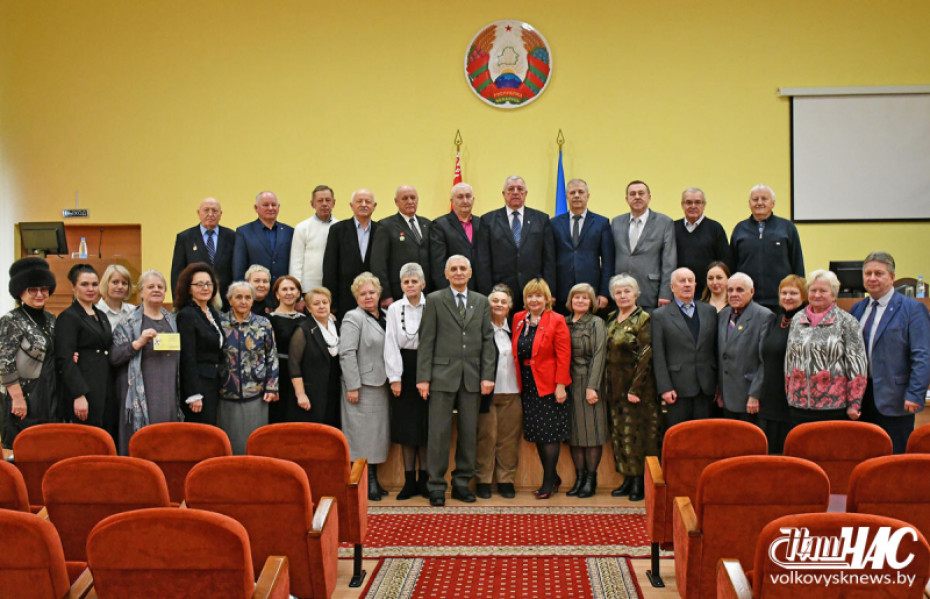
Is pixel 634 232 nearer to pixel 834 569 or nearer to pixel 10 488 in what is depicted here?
pixel 834 569

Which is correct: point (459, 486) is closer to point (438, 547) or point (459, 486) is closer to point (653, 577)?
point (438, 547)

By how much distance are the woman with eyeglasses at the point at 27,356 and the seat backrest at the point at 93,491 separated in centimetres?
169

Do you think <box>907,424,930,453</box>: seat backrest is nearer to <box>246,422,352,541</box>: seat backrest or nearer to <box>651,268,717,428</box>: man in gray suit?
<box>651,268,717,428</box>: man in gray suit

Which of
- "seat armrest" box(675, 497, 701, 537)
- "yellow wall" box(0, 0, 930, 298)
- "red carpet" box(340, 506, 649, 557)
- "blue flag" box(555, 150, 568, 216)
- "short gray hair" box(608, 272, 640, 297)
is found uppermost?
"yellow wall" box(0, 0, 930, 298)

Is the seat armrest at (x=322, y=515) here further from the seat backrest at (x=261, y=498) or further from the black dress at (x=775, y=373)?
the black dress at (x=775, y=373)

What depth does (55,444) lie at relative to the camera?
3180 mm

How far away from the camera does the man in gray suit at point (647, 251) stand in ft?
17.5

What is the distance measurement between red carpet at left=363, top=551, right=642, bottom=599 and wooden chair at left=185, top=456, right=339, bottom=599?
636 mm

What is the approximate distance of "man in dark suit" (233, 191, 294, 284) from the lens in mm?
5582

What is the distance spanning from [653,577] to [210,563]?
2.20 m

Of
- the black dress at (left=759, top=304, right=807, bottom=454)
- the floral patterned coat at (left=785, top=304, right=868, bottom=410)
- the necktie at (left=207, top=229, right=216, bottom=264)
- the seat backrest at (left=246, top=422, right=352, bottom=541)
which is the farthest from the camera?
the necktie at (left=207, top=229, right=216, bottom=264)

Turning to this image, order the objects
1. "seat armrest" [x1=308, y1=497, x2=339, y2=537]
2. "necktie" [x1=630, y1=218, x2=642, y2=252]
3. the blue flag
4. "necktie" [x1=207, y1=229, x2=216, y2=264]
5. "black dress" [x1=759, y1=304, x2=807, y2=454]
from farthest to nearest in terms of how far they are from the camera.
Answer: the blue flag
"necktie" [x1=207, y1=229, x2=216, y2=264]
"necktie" [x1=630, y1=218, x2=642, y2=252]
"black dress" [x1=759, y1=304, x2=807, y2=454]
"seat armrest" [x1=308, y1=497, x2=339, y2=537]

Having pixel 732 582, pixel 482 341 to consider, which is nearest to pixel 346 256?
pixel 482 341

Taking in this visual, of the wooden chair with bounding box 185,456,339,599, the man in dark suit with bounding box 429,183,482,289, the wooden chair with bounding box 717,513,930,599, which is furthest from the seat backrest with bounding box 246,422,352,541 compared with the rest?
the man in dark suit with bounding box 429,183,482,289
